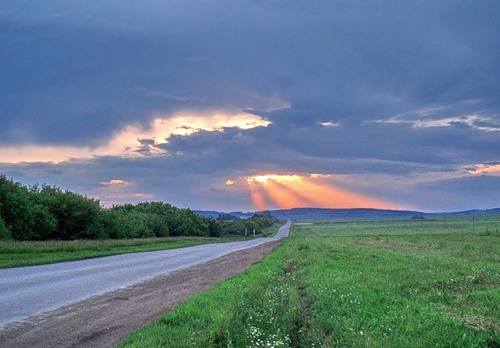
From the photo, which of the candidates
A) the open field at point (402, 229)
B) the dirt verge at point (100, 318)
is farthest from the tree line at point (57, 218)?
the open field at point (402, 229)

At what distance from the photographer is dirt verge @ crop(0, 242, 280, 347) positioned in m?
10.8

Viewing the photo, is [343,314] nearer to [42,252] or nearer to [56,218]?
[42,252]

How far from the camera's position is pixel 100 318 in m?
13.4

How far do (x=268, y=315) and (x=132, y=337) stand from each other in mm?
3381

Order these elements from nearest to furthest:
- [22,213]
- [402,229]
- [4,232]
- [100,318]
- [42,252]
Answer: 1. [100,318]
2. [42,252]
3. [4,232]
4. [22,213]
5. [402,229]

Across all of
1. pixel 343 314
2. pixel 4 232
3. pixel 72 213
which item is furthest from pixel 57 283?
pixel 72 213

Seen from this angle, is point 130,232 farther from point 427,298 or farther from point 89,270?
point 427,298

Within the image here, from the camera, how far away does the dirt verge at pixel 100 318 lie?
10831mm

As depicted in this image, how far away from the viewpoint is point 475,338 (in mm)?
9172

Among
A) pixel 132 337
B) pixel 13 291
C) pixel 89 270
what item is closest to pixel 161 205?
pixel 89 270

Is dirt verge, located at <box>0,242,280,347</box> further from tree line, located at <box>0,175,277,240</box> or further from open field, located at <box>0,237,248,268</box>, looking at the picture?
tree line, located at <box>0,175,277,240</box>

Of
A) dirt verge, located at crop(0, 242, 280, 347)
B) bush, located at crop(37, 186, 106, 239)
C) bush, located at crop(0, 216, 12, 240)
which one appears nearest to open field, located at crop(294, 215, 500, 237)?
bush, located at crop(37, 186, 106, 239)

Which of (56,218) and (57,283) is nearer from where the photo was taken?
(57,283)

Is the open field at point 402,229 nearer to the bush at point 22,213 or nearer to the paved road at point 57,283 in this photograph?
the bush at point 22,213
